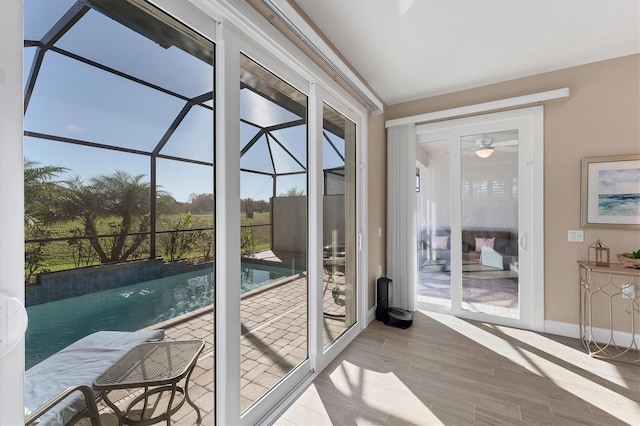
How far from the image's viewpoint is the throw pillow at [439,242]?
353 cm

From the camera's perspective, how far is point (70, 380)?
92 cm

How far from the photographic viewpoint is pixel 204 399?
138cm

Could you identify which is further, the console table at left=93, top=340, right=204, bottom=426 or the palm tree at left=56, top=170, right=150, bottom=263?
the console table at left=93, top=340, right=204, bottom=426

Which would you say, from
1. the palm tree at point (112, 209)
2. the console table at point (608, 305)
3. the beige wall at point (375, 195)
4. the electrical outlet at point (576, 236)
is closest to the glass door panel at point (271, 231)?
the palm tree at point (112, 209)

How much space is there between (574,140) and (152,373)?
400cm

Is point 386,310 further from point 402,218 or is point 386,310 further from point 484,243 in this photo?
point 484,243

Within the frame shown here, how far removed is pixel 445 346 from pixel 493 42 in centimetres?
284

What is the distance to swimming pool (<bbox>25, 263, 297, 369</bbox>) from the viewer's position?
87 centimetres

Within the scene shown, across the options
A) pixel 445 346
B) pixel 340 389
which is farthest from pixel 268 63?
pixel 445 346

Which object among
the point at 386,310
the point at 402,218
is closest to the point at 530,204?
the point at 402,218

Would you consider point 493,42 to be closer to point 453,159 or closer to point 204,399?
point 453,159

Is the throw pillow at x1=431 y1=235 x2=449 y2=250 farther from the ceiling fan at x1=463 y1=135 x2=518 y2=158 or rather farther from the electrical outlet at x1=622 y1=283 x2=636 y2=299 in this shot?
the electrical outlet at x1=622 y1=283 x2=636 y2=299

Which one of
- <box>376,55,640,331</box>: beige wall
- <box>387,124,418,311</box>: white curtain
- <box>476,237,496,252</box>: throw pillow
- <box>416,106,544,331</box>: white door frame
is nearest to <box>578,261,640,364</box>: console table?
<box>376,55,640,331</box>: beige wall

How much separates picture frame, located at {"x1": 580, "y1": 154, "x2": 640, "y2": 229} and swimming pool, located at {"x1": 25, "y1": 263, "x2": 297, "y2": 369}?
354cm
